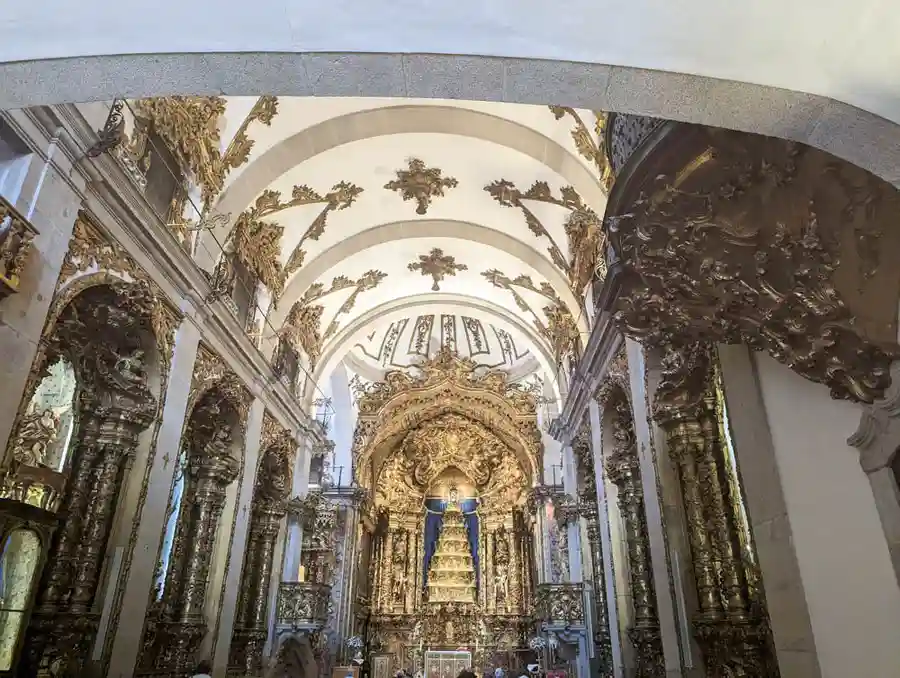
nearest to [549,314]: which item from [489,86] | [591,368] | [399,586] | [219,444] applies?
[591,368]

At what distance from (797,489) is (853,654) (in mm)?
1223

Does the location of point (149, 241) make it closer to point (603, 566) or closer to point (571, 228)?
point (571, 228)

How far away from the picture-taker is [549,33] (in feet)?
10.3

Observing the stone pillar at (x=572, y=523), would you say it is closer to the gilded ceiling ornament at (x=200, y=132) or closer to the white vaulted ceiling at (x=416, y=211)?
the white vaulted ceiling at (x=416, y=211)

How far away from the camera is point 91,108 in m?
6.48

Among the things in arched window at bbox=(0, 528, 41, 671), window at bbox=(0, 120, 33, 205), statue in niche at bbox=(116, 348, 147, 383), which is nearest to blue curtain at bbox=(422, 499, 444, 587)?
statue in niche at bbox=(116, 348, 147, 383)

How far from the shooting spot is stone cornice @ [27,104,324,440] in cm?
623

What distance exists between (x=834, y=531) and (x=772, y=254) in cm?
239

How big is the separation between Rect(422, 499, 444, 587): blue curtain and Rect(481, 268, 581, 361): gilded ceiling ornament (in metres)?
8.41

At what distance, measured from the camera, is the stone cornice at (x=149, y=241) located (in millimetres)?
6230

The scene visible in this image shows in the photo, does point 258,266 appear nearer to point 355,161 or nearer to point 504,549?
point 355,161

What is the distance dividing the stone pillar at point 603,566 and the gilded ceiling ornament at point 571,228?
7.79ft

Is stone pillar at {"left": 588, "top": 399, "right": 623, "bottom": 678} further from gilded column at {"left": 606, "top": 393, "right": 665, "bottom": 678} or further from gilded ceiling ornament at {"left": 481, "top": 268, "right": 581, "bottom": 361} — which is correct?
gilded ceiling ornament at {"left": 481, "top": 268, "right": 581, "bottom": 361}

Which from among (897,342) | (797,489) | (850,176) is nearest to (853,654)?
(797,489)
